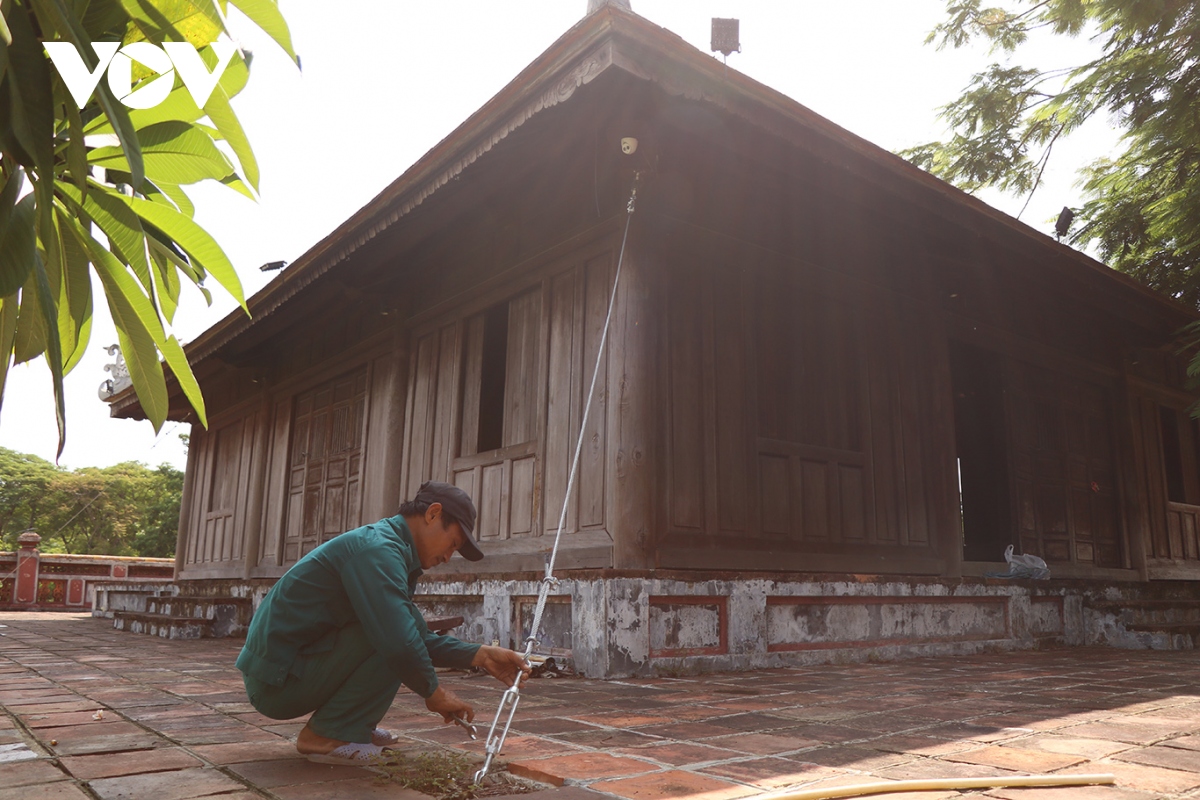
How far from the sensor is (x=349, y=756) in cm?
249

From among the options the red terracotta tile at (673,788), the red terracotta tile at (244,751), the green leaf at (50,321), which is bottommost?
the red terracotta tile at (244,751)

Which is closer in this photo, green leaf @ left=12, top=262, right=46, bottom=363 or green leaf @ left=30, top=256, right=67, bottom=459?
green leaf @ left=30, top=256, right=67, bottom=459

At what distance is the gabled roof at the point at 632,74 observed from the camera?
4145 millimetres

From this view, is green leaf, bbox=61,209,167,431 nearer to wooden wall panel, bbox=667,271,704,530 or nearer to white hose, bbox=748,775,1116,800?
white hose, bbox=748,775,1116,800

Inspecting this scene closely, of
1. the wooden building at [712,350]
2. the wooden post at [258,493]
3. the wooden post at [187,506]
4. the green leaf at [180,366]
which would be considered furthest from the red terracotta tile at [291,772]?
the wooden post at [187,506]

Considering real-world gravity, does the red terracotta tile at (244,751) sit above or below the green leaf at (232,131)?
below

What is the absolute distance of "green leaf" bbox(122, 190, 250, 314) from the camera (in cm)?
196

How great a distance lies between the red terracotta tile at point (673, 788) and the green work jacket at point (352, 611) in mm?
535

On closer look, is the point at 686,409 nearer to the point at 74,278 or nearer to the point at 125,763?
the point at 125,763

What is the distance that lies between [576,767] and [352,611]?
31.1 inches

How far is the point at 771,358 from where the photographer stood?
20.7 ft

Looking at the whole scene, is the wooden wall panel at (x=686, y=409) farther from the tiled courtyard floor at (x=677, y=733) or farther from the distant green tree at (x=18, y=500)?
the distant green tree at (x=18, y=500)

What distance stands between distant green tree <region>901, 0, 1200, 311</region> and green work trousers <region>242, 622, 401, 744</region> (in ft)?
25.1

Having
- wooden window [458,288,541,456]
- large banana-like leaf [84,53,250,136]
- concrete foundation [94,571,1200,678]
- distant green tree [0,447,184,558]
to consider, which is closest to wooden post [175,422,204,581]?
wooden window [458,288,541,456]
